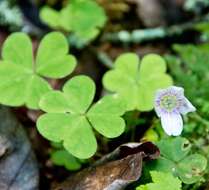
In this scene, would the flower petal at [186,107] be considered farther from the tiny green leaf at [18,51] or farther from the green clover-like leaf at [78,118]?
the tiny green leaf at [18,51]

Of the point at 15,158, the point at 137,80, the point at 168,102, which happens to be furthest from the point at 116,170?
the point at 137,80

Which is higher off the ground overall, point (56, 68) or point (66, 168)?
point (56, 68)

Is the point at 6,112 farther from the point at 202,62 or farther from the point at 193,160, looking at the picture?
the point at 202,62

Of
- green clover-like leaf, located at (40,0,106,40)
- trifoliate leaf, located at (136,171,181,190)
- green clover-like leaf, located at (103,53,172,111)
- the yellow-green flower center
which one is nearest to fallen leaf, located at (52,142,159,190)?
trifoliate leaf, located at (136,171,181,190)

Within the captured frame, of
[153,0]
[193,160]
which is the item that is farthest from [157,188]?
[153,0]

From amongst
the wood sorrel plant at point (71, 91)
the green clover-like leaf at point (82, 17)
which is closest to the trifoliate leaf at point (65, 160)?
the wood sorrel plant at point (71, 91)

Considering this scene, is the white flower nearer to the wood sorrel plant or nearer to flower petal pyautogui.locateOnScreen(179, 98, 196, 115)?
flower petal pyautogui.locateOnScreen(179, 98, 196, 115)

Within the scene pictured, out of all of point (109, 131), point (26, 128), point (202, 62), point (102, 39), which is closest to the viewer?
point (109, 131)
